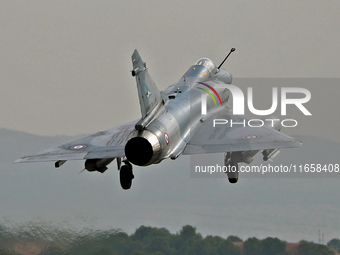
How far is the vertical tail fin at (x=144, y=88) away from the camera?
92.8 ft

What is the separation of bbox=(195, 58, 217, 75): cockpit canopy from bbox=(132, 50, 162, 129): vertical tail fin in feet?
28.0

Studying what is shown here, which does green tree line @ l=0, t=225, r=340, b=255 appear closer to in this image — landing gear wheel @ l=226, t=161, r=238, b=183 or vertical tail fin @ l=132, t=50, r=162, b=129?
landing gear wheel @ l=226, t=161, r=238, b=183

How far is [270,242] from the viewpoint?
3656 cm

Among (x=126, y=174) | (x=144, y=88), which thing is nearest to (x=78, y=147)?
(x=126, y=174)

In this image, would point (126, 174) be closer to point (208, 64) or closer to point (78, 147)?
point (78, 147)

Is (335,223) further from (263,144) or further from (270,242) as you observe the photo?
(263,144)

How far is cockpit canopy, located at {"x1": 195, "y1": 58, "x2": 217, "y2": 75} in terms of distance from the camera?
37.7m

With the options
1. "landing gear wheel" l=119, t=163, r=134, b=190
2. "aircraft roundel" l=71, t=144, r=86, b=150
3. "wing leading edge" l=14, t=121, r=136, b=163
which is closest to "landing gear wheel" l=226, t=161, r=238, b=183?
"wing leading edge" l=14, t=121, r=136, b=163

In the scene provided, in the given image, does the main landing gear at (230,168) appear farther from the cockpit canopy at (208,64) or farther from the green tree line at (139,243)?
the cockpit canopy at (208,64)

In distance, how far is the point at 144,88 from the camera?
28500 mm

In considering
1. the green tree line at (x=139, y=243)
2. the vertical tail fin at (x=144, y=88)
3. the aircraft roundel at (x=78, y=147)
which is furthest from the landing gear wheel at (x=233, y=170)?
the aircraft roundel at (x=78, y=147)

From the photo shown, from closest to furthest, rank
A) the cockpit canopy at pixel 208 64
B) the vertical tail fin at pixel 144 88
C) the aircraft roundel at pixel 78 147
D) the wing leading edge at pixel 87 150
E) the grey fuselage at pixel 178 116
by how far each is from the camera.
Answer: the vertical tail fin at pixel 144 88 → the grey fuselage at pixel 178 116 → the wing leading edge at pixel 87 150 → the aircraft roundel at pixel 78 147 → the cockpit canopy at pixel 208 64

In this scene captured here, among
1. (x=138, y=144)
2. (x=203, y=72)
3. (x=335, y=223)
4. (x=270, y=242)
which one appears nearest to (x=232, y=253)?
(x=270, y=242)

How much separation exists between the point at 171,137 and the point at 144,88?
2.39m
